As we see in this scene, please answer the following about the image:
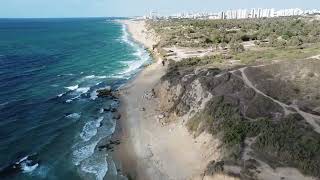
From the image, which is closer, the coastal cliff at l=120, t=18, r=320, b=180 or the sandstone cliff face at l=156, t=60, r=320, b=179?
the coastal cliff at l=120, t=18, r=320, b=180

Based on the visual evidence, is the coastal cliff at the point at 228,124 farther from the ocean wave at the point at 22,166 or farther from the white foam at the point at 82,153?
the ocean wave at the point at 22,166

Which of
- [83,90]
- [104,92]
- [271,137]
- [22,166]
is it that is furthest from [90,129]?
[271,137]

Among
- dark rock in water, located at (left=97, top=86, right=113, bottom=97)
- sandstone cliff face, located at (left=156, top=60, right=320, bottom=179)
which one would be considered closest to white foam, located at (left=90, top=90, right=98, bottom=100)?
dark rock in water, located at (left=97, top=86, right=113, bottom=97)

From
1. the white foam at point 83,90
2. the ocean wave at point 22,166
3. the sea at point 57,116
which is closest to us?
the ocean wave at point 22,166

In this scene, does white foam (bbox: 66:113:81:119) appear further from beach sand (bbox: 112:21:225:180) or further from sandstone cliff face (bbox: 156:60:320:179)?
sandstone cliff face (bbox: 156:60:320:179)

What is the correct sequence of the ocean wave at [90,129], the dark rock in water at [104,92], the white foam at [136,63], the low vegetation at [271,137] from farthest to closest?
1. the white foam at [136,63]
2. the dark rock in water at [104,92]
3. the ocean wave at [90,129]
4. the low vegetation at [271,137]

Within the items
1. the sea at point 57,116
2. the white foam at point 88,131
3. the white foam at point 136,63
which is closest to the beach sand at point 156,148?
the sea at point 57,116

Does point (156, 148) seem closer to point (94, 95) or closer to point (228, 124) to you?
point (228, 124)

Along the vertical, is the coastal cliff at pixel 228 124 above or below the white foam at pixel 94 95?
above
